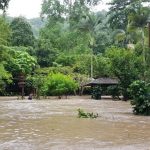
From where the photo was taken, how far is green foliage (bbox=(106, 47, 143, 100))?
117 feet

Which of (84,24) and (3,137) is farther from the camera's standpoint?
(84,24)

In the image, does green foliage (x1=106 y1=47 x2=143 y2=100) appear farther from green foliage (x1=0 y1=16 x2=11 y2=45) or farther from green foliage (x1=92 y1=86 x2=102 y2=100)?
green foliage (x1=0 y1=16 x2=11 y2=45)

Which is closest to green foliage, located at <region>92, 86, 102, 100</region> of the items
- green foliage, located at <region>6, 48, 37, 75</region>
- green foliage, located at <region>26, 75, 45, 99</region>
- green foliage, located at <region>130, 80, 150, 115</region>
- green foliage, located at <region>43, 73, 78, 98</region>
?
green foliage, located at <region>43, 73, 78, 98</region>

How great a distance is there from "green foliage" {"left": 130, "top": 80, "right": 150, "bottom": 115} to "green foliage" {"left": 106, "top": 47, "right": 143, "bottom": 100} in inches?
561

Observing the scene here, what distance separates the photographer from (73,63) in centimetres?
5578

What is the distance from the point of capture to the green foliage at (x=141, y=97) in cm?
2070

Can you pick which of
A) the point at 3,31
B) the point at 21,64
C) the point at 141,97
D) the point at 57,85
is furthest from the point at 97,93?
the point at 141,97

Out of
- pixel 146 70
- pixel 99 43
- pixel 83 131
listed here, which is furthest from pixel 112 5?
pixel 83 131

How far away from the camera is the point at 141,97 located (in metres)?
20.7

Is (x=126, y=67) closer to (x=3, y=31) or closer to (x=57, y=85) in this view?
(x=57, y=85)

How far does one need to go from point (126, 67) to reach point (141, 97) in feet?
50.4

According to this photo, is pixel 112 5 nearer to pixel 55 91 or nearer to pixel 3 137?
pixel 55 91

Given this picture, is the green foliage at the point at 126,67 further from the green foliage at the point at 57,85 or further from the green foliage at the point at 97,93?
the green foliage at the point at 57,85

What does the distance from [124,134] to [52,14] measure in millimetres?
49297
